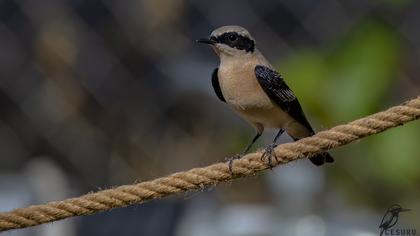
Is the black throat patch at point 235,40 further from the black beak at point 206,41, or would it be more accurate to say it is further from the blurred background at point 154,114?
the blurred background at point 154,114

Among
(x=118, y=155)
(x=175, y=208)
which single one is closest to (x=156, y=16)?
(x=118, y=155)

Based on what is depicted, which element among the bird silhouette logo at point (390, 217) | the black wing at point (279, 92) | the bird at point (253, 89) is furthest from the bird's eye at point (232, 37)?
the bird silhouette logo at point (390, 217)

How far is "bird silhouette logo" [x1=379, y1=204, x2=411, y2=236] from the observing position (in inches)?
129

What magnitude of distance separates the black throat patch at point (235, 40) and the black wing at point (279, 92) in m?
0.10

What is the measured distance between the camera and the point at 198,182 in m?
2.37

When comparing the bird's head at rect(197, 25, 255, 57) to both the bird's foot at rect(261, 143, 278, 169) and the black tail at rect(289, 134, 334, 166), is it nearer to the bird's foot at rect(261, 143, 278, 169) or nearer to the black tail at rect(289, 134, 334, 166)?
the black tail at rect(289, 134, 334, 166)

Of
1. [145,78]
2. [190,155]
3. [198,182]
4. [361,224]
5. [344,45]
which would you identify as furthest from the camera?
[145,78]

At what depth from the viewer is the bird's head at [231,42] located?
3.11 metres

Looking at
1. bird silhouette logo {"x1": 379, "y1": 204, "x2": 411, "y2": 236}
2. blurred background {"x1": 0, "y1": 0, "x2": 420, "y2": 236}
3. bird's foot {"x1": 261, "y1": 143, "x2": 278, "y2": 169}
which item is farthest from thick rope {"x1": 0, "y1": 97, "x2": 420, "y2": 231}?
blurred background {"x1": 0, "y1": 0, "x2": 420, "y2": 236}

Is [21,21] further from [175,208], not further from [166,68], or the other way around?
[175,208]

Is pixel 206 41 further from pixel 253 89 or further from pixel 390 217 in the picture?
pixel 390 217

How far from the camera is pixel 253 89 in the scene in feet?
9.89

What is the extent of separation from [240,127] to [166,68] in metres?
0.84

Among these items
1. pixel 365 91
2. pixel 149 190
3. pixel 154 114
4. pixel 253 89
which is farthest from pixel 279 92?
pixel 154 114
